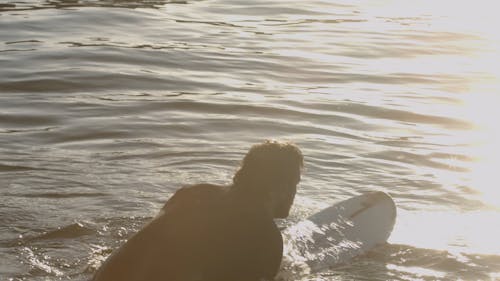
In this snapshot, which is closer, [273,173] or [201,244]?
A: [201,244]

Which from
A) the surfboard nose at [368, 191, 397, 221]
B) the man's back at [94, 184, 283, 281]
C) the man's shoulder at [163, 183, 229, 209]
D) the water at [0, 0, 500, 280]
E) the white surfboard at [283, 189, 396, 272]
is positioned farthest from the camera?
the surfboard nose at [368, 191, 397, 221]

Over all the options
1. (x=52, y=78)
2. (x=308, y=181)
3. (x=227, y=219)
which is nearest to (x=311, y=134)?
(x=308, y=181)

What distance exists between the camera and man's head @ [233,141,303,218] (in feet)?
23.9

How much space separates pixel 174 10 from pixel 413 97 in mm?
8172

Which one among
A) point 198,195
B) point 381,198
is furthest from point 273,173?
point 381,198

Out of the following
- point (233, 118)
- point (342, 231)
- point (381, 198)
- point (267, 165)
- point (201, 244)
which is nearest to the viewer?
point (201, 244)

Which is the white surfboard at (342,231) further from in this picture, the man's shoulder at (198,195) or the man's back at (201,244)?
the man's shoulder at (198,195)

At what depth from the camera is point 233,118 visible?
13984 millimetres

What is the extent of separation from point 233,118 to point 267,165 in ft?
21.9

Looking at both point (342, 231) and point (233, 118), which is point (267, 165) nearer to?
point (342, 231)

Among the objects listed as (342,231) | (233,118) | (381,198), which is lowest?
(233,118)

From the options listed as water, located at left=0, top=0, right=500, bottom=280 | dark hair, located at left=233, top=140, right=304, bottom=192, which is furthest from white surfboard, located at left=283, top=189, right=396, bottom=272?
dark hair, located at left=233, top=140, right=304, bottom=192

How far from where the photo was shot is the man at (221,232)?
6844 millimetres

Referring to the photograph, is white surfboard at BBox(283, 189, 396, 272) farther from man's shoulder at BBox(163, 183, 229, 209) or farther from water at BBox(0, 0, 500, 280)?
man's shoulder at BBox(163, 183, 229, 209)
